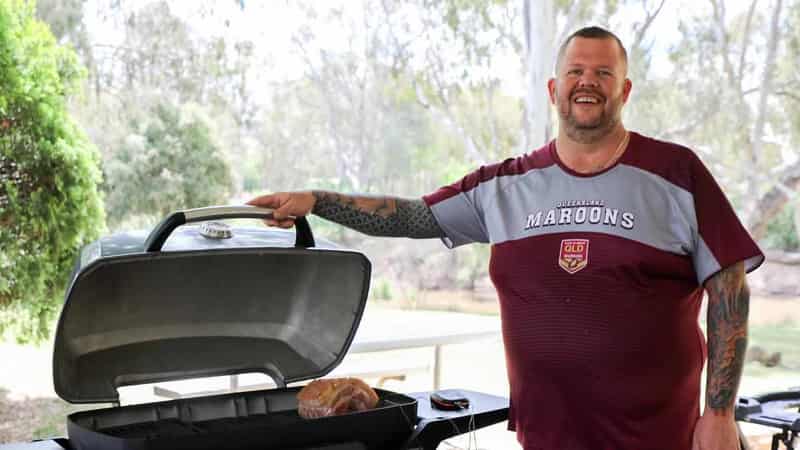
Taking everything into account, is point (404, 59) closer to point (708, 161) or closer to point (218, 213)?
point (708, 161)

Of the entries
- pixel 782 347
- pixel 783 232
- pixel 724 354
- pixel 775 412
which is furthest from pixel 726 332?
pixel 782 347

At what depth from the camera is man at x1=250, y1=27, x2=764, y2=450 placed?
6.93 ft

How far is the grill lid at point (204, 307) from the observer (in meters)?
1.76

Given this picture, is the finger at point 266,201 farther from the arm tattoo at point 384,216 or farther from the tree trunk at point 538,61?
the tree trunk at point 538,61

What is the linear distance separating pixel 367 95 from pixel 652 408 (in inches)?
228

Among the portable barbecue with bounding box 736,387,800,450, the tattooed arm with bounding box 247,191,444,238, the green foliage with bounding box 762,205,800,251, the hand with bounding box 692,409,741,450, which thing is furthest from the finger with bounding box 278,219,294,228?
the green foliage with bounding box 762,205,800,251

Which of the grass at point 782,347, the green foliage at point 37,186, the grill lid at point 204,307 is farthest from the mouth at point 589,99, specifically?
the grass at point 782,347

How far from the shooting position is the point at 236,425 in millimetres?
1747

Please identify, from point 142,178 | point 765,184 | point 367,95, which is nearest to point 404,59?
point 367,95

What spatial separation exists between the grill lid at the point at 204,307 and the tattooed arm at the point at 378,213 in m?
0.23

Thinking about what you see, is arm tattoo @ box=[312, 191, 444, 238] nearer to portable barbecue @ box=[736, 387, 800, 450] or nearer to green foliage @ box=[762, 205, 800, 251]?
portable barbecue @ box=[736, 387, 800, 450]

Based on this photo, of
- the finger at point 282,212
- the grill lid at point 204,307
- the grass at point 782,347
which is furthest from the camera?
the grass at point 782,347

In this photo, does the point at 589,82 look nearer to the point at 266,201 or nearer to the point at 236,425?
the point at 266,201

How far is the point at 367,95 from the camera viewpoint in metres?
7.71
